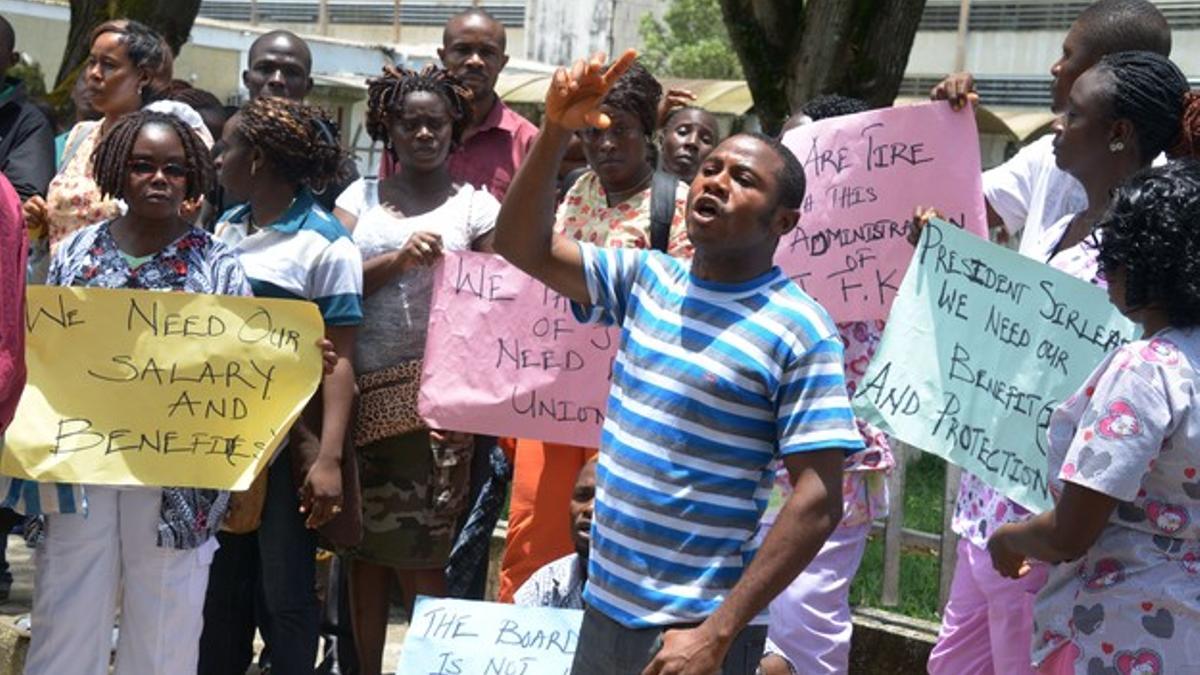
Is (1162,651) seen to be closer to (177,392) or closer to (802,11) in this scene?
(177,392)

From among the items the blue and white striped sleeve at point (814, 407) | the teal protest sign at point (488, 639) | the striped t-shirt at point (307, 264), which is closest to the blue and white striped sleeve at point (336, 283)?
the striped t-shirt at point (307, 264)

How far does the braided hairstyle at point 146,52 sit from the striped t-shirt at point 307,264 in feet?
4.38

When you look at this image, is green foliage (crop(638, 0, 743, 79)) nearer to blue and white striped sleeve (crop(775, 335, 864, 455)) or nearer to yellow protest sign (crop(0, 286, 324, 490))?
yellow protest sign (crop(0, 286, 324, 490))

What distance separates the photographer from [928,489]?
10.5m

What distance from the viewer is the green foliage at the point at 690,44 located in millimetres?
36188

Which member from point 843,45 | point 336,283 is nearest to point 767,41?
point 843,45

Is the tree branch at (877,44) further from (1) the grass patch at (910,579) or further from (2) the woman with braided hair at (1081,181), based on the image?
(2) the woman with braided hair at (1081,181)

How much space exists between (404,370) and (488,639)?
1.36m

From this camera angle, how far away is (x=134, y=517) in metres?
5.54

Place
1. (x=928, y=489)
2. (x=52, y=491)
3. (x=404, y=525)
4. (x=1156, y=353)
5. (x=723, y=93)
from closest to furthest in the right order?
1. (x=1156, y=353)
2. (x=52, y=491)
3. (x=404, y=525)
4. (x=928, y=489)
5. (x=723, y=93)

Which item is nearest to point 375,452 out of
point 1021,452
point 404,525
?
point 404,525

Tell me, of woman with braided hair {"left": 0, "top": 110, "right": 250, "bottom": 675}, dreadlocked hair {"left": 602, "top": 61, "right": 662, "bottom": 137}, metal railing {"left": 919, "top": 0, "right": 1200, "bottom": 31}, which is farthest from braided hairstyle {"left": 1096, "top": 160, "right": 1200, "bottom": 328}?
metal railing {"left": 919, "top": 0, "right": 1200, "bottom": 31}

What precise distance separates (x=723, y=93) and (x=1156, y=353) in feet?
61.6

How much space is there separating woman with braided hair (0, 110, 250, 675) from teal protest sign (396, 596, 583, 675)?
2.46 ft
